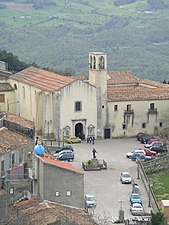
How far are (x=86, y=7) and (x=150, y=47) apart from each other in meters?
50.8

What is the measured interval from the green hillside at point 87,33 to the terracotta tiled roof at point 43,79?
42.5 metres

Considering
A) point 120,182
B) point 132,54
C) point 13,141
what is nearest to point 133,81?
point 120,182

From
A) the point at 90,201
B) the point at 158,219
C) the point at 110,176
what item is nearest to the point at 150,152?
the point at 110,176

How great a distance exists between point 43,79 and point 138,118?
7.22 meters

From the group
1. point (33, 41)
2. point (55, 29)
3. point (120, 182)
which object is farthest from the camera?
point (55, 29)

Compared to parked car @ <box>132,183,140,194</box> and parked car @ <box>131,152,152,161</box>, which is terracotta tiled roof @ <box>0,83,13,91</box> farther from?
parked car @ <box>132,183,140,194</box>

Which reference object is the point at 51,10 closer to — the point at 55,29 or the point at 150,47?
the point at 55,29

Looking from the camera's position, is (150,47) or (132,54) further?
(150,47)

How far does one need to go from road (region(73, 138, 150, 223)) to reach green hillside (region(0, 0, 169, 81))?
160ft

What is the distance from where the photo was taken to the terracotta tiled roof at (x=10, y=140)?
1939 inches

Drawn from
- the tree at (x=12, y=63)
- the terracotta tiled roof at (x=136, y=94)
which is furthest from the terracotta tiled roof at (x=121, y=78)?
the tree at (x=12, y=63)

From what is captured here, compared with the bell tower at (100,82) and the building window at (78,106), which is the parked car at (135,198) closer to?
the building window at (78,106)

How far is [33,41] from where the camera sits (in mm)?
154500

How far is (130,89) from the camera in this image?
231 ft
